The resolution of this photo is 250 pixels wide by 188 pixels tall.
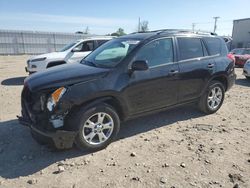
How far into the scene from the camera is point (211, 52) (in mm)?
5605

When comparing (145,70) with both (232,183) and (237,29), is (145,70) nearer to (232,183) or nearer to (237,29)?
(232,183)

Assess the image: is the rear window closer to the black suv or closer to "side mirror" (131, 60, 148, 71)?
the black suv

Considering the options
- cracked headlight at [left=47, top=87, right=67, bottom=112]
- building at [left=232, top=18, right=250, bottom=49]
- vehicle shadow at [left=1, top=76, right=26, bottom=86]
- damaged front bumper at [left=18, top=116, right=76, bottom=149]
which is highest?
building at [left=232, top=18, right=250, bottom=49]

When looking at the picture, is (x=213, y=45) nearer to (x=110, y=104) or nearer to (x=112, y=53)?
(x=112, y=53)

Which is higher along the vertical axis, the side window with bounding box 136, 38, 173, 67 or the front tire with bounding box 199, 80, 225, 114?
the side window with bounding box 136, 38, 173, 67

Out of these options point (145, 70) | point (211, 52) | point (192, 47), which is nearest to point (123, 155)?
point (145, 70)

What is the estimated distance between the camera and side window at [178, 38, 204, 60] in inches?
197

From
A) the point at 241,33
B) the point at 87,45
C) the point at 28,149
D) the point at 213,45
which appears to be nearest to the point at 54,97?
the point at 28,149

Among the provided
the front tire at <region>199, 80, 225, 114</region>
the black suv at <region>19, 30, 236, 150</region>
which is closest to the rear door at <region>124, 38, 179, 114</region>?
the black suv at <region>19, 30, 236, 150</region>

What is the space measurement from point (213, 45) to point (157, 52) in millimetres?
1831

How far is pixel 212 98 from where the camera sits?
19.0 feet

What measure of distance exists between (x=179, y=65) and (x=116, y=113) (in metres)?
1.73

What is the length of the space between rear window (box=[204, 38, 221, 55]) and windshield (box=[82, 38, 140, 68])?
199 cm

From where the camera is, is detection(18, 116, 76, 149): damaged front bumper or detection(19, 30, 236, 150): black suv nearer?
detection(18, 116, 76, 149): damaged front bumper
